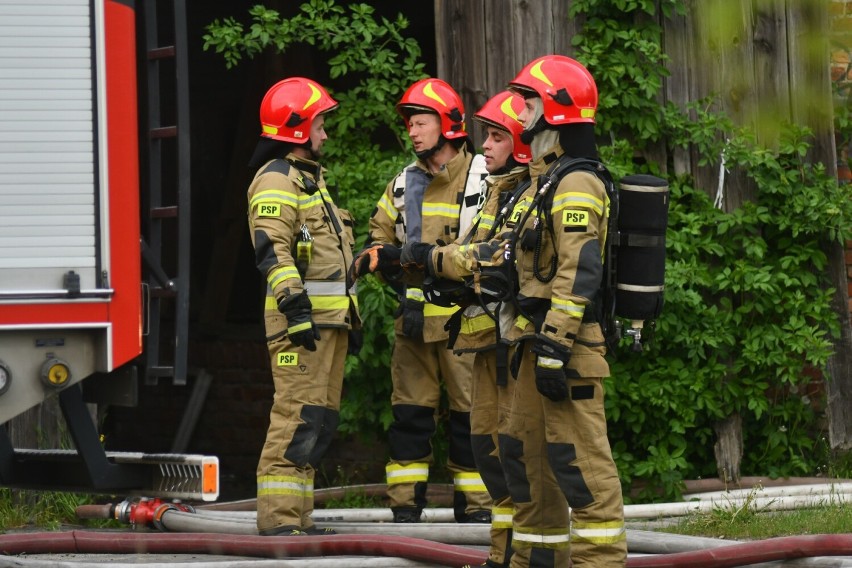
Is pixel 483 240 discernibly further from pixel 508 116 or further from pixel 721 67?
pixel 721 67

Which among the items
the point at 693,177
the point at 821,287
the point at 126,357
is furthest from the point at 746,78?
the point at 126,357

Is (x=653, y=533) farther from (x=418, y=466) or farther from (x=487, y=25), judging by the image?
(x=487, y=25)

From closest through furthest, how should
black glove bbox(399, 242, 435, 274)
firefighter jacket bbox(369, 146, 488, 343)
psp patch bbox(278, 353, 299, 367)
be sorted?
black glove bbox(399, 242, 435, 274) → psp patch bbox(278, 353, 299, 367) → firefighter jacket bbox(369, 146, 488, 343)

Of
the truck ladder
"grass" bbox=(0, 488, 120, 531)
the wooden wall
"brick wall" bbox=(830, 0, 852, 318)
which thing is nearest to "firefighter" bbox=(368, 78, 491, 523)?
the wooden wall

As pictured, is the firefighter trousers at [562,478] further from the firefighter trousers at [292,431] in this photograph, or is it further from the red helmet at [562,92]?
the firefighter trousers at [292,431]

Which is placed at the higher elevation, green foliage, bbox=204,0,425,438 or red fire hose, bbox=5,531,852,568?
green foliage, bbox=204,0,425,438

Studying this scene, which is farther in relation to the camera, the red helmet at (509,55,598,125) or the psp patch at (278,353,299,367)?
the psp patch at (278,353,299,367)

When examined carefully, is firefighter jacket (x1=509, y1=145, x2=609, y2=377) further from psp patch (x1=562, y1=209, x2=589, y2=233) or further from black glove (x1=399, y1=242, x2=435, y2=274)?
black glove (x1=399, y1=242, x2=435, y2=274)

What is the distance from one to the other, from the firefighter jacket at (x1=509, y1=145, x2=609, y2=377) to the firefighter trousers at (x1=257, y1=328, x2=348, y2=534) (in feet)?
4.78

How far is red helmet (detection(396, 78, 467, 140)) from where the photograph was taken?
7039 mm

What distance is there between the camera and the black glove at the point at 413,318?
697 centimetres

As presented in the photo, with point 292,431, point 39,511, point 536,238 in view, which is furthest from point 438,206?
point 39,511

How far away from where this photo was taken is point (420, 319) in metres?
6.97

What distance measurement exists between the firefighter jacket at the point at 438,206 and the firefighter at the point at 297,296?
0.38 metres
